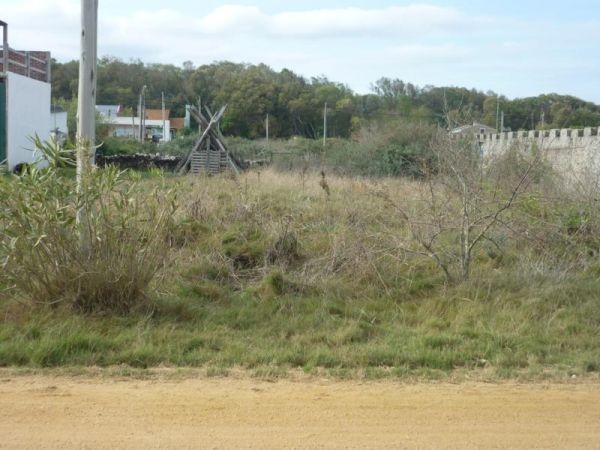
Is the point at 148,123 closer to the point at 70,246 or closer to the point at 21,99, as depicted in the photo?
the point at 21,99

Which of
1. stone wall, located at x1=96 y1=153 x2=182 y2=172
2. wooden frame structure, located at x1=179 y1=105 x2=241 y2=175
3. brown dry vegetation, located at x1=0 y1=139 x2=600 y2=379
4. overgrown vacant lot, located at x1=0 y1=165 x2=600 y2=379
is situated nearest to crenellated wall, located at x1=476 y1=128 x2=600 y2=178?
brown dry vegetation, located at x1=0 y1=139 x2=600 y2=379

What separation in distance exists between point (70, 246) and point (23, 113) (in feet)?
60.2

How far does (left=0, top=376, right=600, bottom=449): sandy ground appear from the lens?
14.4ft

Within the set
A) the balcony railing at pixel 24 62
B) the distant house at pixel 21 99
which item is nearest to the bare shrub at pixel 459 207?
the distant house at pixel 21 99

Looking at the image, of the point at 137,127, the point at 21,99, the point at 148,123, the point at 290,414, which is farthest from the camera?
the point at 148,123

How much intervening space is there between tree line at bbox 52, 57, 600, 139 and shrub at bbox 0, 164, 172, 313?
1322 inches

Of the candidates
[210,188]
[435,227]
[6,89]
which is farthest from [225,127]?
[435,227]

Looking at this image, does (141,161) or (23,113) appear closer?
(23,113)

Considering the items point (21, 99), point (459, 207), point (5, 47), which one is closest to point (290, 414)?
point (459, 207)

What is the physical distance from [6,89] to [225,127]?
34.7 metres

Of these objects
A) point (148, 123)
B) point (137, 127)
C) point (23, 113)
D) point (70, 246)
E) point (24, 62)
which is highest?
point (148, 123)

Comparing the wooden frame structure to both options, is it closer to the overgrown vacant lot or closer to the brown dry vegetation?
the brown dry vegetation

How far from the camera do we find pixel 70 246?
7.28 m

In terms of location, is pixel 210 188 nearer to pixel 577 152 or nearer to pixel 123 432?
pixel 577 152
